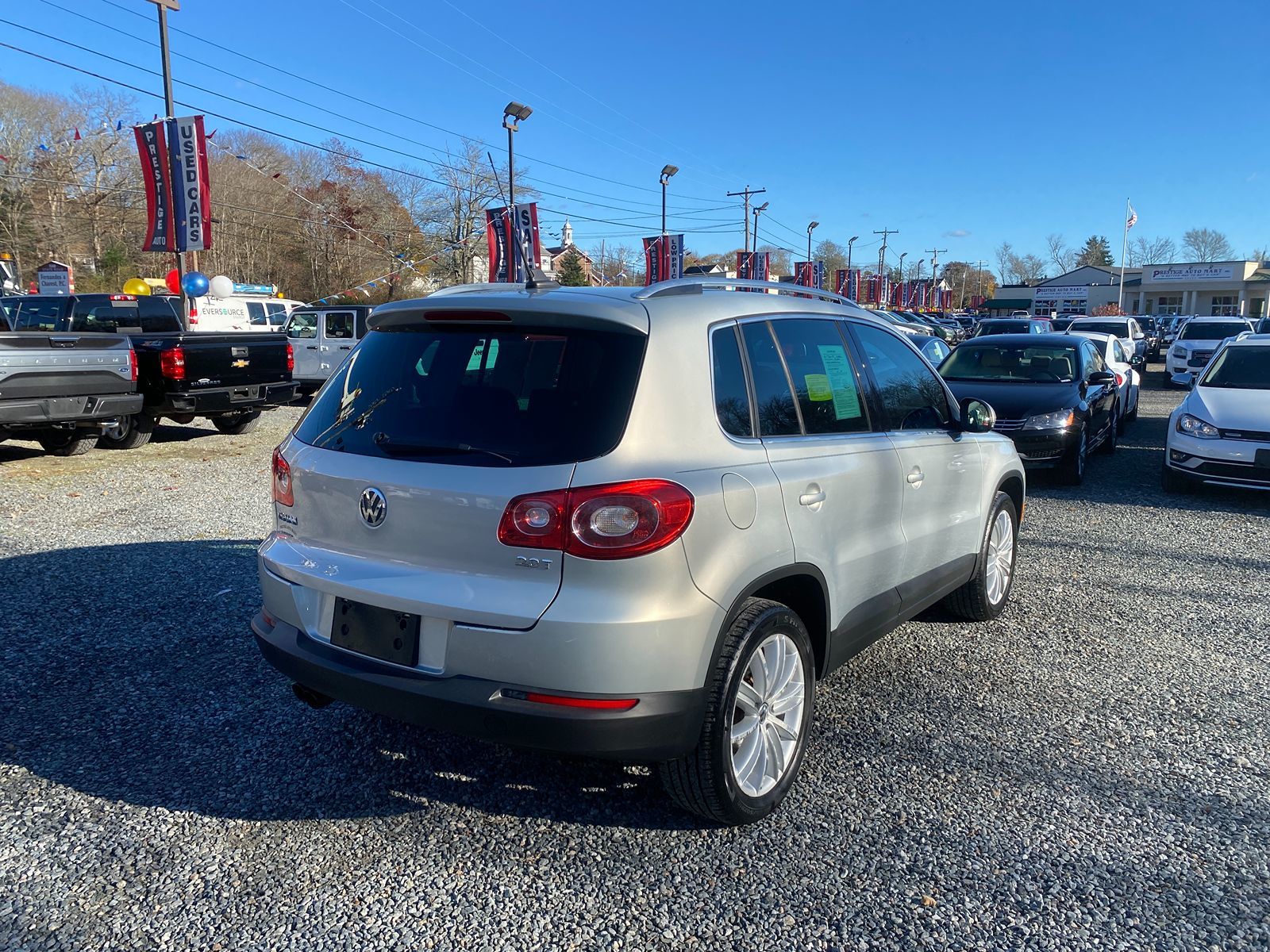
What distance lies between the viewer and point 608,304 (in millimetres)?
2959

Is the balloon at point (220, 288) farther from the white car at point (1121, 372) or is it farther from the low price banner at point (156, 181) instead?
the white car at point (1121, 372)

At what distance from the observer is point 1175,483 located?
30.8ft

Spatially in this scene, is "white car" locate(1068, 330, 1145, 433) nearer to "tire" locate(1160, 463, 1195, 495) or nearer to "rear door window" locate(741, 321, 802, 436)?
"tire" locate(1160, 463, 1195, 495)

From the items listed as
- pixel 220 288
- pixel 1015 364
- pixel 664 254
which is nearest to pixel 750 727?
pixel 1015 364

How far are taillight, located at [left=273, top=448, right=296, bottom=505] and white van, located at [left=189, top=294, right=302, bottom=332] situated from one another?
23.8 m

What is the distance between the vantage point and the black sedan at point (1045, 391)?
9.56m

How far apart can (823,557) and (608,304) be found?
4.00 feet

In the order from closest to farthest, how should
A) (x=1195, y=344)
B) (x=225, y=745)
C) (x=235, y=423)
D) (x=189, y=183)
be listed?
(x=225, y=745) → (x=235, y=423) → (x=189, y=183) → (x=1195, y=344)

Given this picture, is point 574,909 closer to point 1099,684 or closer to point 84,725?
point 84,725

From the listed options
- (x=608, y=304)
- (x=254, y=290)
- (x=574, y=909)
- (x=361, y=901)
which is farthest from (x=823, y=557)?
(x=254, y=290)

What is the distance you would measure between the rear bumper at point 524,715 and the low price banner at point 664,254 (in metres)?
33.4

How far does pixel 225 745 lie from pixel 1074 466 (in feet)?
29.2

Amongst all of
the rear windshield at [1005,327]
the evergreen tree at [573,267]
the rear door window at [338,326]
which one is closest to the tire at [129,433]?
the rear door window at [338,326]

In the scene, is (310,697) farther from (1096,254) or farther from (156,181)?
(1096,254)
